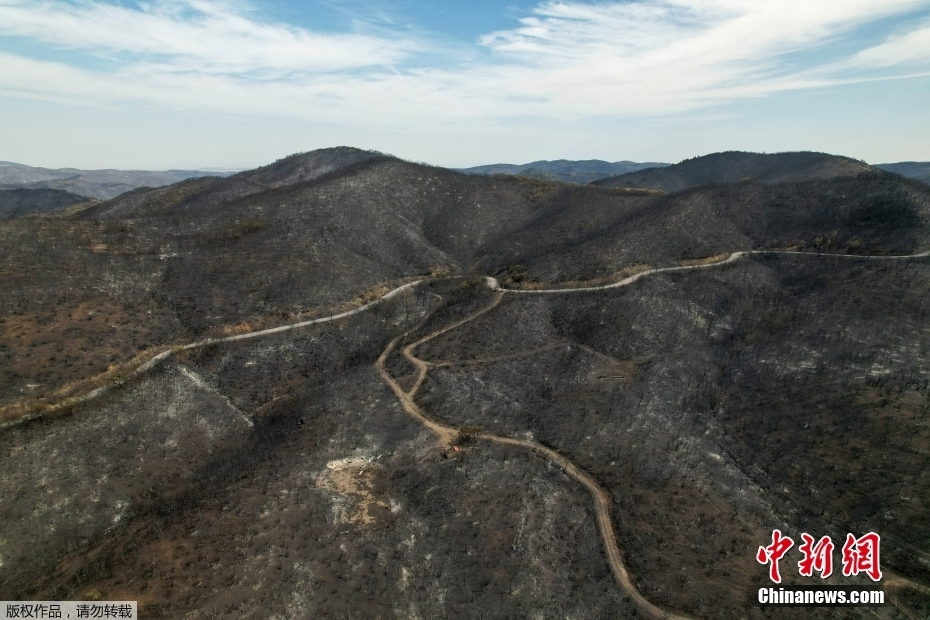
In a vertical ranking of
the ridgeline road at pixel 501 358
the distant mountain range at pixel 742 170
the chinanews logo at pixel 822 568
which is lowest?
the chinanews logo at pixel 822 568

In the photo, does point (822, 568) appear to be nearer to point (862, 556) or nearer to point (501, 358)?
point (862, 556)

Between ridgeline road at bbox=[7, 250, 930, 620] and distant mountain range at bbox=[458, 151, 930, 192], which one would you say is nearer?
ridgeline road at bbox=[7, 250, 930, 620]

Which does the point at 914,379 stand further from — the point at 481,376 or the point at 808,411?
the point at 481,376

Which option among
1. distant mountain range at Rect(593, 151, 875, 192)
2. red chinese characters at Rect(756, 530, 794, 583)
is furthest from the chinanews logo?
distant mountain range at Rect(593, 151, 875, 192)

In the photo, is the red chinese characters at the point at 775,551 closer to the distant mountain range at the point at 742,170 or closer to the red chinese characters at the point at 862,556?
the red chinese characters at the point at 862,556

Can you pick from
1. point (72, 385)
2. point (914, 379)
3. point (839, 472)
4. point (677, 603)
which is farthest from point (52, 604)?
point (914, 379)

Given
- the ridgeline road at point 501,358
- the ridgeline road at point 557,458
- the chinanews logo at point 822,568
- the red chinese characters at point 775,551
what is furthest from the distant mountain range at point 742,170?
the red chinese characters at point 775,551

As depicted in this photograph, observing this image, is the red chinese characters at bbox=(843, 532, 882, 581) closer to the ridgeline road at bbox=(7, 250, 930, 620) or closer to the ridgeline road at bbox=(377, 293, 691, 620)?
the ridgeline road at bbox=(7, 250, 930, 620)

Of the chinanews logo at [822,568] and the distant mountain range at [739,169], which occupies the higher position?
the distant mountain range at [739,169]

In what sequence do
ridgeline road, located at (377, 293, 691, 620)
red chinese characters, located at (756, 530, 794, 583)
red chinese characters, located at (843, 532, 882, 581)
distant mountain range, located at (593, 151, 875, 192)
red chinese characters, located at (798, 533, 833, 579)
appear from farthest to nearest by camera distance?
1. distant mountain range, located at (593, 151, 875, 192)
2. red chinese characters, located at (756, 530, 794, 583)
3. red chinese characters, located at (798, 533, 833, 579)
4. red chinese characters, located at (843, 532, 882, 581)
5. ridgeline road, located at (377, 293, 691, 620)
